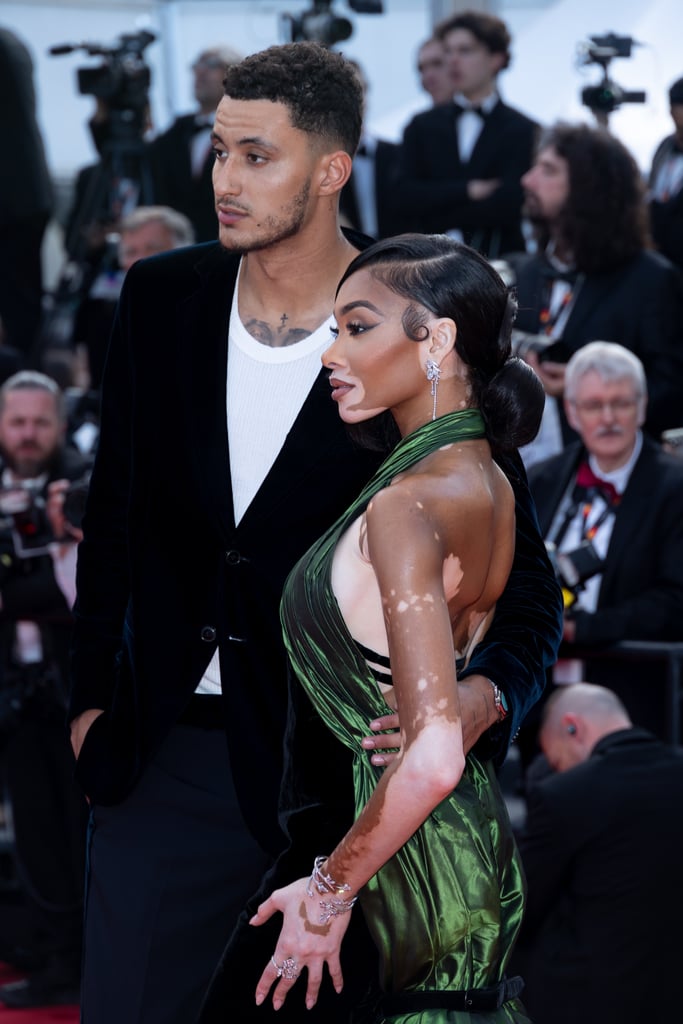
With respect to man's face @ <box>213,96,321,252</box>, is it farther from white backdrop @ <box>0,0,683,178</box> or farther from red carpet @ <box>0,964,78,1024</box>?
white backdrop @ <box>0,0,683,178</box>

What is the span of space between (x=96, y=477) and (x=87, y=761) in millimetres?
451

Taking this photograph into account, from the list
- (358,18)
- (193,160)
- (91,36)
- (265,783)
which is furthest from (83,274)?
(265,783)

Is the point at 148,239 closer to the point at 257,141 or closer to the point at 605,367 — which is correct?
the point at 605,367

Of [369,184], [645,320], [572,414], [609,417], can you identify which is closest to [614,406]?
[609,417]

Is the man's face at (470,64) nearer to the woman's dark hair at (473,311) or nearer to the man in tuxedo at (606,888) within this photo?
the man in tuxedo at (606,888)

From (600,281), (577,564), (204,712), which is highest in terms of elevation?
(600,281)

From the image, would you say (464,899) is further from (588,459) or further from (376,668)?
(588,459)

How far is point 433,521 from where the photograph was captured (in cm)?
177

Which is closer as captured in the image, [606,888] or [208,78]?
[606,888]

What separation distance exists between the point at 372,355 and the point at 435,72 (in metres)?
4.72

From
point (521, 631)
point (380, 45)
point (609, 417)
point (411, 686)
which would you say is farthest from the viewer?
point (380, 45)

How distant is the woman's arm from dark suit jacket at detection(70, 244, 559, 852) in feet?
0.93

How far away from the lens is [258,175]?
2232 millimetres

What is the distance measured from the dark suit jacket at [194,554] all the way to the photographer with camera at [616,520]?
6.30 ft
